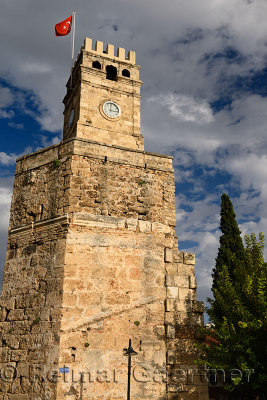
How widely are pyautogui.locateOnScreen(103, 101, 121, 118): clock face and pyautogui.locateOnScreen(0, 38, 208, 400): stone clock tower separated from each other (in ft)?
15.3

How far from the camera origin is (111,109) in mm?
14930

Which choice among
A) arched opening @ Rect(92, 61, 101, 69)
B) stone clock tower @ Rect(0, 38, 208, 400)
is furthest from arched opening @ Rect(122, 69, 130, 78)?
stone clock tower @ Rect(0, 38, 208, 400)

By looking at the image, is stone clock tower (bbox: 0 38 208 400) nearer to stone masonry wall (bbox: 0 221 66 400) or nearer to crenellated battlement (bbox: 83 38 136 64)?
stone masonry wall (bbox: 0 221 66 400)

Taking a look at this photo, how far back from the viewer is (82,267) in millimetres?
8930

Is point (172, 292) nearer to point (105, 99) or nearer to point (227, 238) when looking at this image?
point (227, 238)

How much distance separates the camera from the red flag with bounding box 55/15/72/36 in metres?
14.8

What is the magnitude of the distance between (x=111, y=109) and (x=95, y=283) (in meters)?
8.45

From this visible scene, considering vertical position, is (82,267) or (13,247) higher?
(13,247)

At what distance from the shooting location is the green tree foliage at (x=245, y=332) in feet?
27.7

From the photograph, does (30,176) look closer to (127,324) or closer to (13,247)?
(13,247)

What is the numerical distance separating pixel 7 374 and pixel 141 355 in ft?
11.0

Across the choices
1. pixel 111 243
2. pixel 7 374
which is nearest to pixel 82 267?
pixel 111 243

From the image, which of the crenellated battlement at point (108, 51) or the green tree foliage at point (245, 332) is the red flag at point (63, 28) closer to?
the crenellated battlement at point (108, 51)

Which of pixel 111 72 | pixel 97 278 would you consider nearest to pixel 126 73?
pixel 111 72
